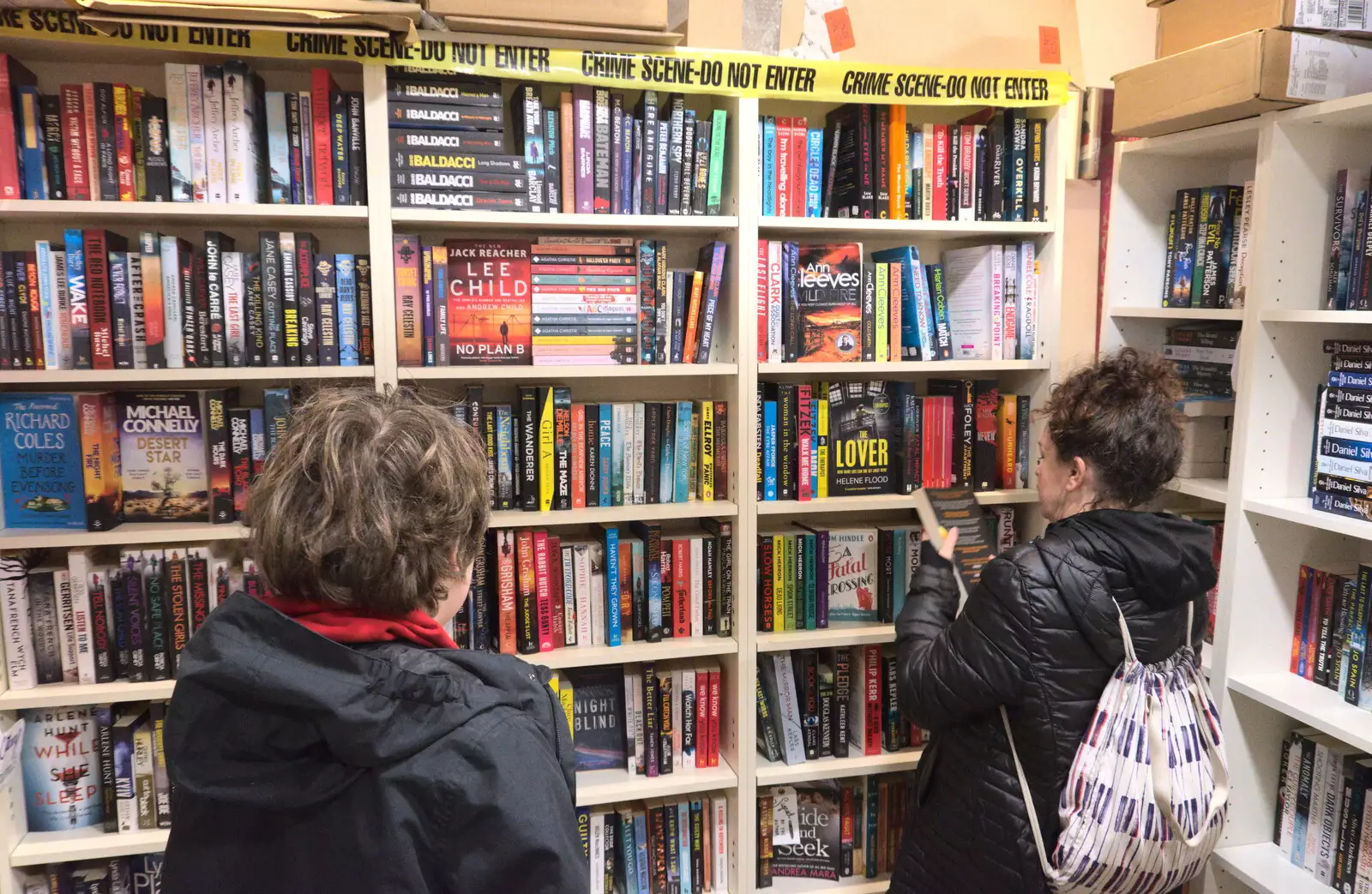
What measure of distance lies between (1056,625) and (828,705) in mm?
846

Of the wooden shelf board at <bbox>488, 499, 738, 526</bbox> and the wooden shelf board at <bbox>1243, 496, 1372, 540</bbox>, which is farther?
the wooden shelf board at <bbox>488, 499, 738, 526</bbox>

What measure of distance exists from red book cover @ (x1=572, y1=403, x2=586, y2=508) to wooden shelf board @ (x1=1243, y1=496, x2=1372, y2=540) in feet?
4.49

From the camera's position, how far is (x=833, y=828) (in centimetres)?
229

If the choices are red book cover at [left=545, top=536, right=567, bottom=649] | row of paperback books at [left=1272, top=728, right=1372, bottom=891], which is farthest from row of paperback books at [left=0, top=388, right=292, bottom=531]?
row of paperback books at [left=1272, top=728, right=1372, bottom=891]

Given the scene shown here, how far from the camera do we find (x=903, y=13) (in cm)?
227

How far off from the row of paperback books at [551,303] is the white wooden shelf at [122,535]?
52 cm

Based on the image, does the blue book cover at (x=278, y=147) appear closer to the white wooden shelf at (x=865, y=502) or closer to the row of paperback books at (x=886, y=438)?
the row of paperback books at (x=886, y=438)

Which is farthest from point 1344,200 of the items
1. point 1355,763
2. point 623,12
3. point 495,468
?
point 495,468

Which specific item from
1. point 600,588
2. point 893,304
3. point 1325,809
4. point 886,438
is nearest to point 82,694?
point 600,588

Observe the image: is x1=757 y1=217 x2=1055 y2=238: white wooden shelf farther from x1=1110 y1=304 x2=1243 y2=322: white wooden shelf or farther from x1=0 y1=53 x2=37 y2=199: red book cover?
x1=0 y1=53 x2=37 y2=199: red book cover

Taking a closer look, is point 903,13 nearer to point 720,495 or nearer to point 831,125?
point 831,125

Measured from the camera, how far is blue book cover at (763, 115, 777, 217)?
2.04 m

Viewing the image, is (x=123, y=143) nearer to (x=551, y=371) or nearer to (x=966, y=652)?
(x=551, y=371)

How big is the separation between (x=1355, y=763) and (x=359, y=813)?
6.13 ft
